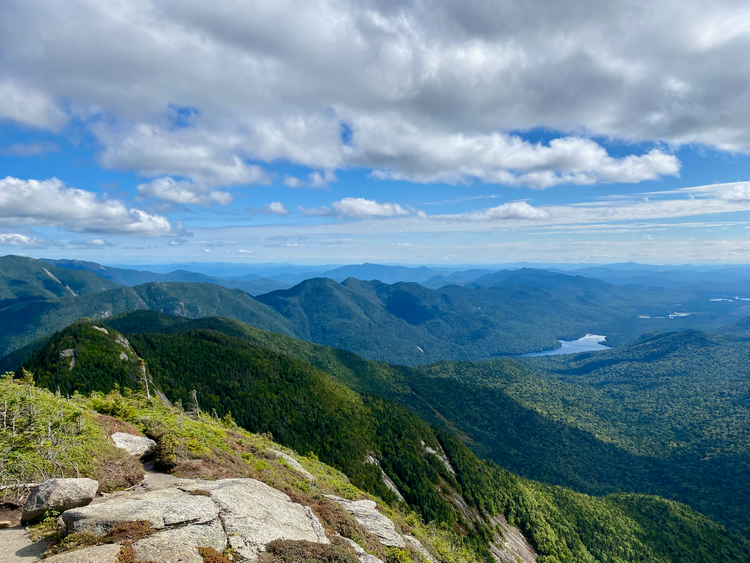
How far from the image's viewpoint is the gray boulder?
18.8 meters

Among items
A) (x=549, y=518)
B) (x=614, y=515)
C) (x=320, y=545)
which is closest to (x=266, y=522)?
(x=320, y=545)

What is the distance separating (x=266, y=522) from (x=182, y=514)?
5289 mm

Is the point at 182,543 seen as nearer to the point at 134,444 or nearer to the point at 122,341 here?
the point at 134,444

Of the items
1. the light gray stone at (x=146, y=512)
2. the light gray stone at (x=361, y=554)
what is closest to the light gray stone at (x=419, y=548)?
the light gray stone at (x=361, y=554)

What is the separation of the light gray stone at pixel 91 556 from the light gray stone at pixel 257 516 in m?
6.07

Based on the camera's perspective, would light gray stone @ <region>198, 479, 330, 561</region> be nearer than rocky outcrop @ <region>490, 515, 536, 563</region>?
Yes

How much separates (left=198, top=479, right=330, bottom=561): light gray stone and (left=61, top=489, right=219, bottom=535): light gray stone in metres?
1.33

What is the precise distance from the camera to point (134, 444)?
3088 cm

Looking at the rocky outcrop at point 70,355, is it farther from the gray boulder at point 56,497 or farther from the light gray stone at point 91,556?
the light gray stone at point 91,556

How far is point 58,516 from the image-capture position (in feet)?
61.7

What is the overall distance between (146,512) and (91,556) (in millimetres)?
3809

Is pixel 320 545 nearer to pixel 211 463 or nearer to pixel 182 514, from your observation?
pixel 182 514

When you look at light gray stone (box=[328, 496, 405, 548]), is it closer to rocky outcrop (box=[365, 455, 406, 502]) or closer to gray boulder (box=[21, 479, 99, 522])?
gray boulder (box=[21, 479, 99, 522])

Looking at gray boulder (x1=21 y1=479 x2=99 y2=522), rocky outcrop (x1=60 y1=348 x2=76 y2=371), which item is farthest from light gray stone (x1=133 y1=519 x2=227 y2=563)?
rocky outcrop (x1=60 y1=348 x2=76 y2=371)
